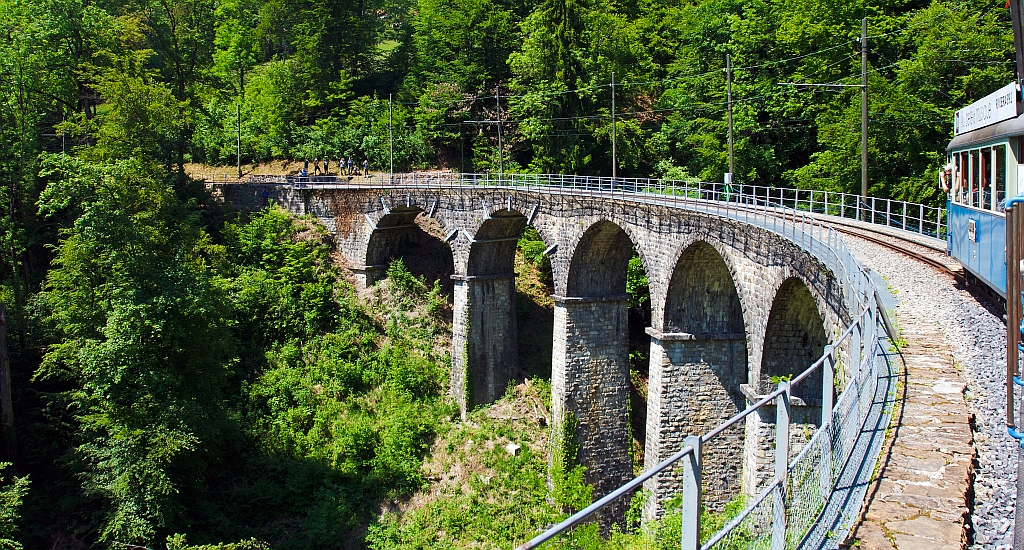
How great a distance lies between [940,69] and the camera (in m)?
28.9

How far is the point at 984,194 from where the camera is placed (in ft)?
46.0

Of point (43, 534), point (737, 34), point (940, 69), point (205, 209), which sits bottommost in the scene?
point (43, 534)

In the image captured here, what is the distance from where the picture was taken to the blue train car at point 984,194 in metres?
12.1

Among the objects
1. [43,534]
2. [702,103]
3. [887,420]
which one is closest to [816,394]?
[887,420]

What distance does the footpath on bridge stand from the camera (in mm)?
5523

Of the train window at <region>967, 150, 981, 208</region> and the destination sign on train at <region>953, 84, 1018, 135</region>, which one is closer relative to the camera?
the destination sign on train at <region>953, 84, 1018, 135</region>

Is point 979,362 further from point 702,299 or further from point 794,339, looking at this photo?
point 702,299

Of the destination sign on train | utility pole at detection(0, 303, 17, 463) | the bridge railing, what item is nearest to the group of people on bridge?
utility pole at detection(0, 303, 17, 463)

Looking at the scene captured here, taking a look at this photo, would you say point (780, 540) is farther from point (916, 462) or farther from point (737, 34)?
point (737, 34)

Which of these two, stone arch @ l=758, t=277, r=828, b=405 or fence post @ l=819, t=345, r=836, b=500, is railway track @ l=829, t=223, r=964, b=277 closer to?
stone arch @ l=758, t=277, r=828, b=405

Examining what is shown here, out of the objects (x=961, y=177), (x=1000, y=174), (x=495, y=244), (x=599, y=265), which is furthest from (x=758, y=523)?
(x=495, y=244)

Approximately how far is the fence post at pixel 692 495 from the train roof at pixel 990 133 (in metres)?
9.88

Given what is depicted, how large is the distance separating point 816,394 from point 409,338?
20672 millimetres

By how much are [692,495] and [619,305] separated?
80.3 ft
